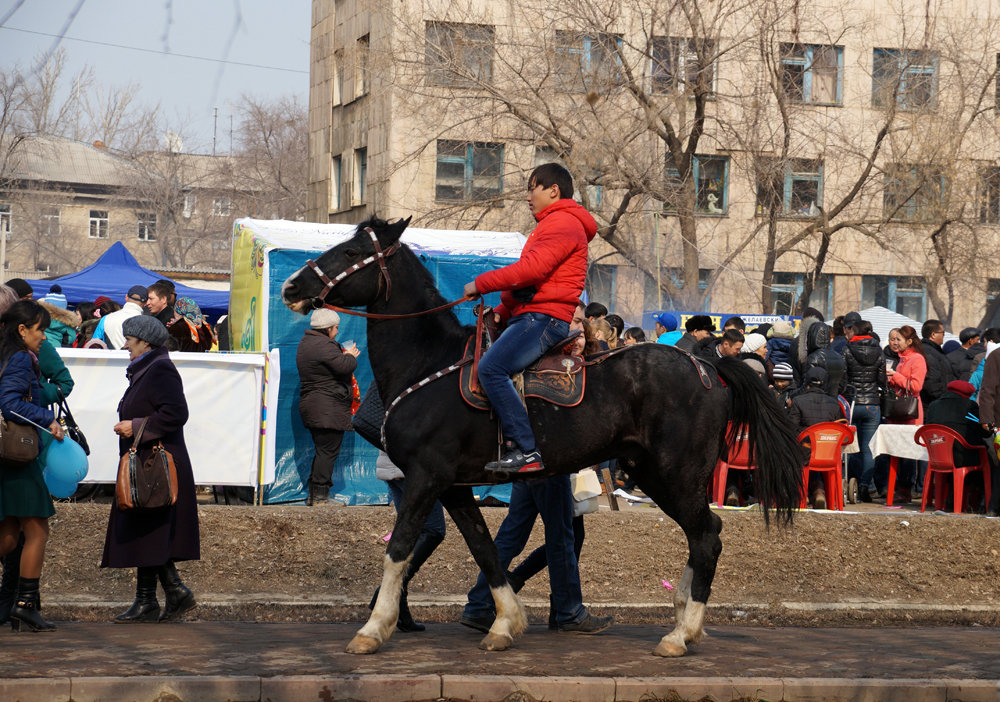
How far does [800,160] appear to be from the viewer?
2780 cm

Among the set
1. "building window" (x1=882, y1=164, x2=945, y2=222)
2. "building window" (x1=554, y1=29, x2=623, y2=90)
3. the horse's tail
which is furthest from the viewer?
"building window" (x1=882, y1=164, x2=945, y2=222)

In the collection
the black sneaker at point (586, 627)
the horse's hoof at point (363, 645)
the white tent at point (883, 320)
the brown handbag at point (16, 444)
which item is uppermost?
the white tent at point (883, 320)

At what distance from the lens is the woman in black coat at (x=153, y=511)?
26.3ft

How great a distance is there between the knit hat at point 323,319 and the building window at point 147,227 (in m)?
49.4

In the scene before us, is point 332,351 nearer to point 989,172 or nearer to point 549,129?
point 549,129

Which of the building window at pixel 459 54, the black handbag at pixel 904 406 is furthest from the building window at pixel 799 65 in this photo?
the black handbag at pixel 904 406

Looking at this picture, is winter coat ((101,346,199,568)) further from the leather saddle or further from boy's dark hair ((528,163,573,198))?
boy's dark hair ((528,163,573,198))

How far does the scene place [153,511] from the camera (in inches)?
317

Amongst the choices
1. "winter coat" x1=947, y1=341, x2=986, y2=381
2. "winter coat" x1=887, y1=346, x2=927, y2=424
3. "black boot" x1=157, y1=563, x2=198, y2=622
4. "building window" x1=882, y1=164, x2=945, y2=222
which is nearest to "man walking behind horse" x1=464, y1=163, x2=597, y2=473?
"black boot" x1=157, y1=563, x2=198, y2=622

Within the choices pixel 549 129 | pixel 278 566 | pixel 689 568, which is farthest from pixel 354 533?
pixel 549 129

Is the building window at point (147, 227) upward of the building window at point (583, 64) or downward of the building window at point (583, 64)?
downward

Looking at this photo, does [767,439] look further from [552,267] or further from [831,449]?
[831,449]

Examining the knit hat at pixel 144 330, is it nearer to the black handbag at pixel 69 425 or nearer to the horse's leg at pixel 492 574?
the black handbag at pixel 69 425

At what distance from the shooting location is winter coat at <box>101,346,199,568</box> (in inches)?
315
